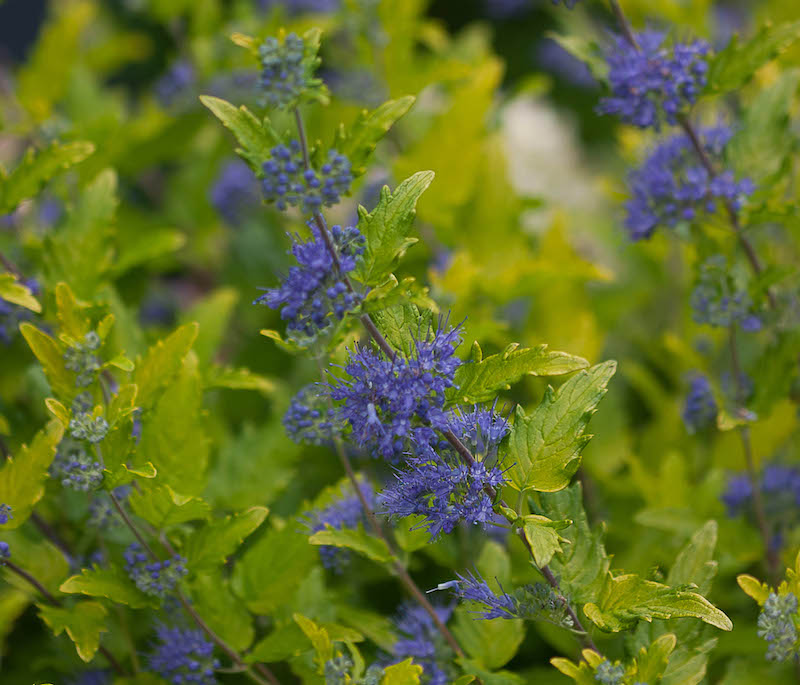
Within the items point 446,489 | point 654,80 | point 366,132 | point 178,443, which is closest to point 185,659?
point 178,443

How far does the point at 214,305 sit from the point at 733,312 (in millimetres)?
837

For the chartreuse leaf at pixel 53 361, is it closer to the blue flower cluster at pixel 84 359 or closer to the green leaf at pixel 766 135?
the blue flower cluster at pixel 84 359

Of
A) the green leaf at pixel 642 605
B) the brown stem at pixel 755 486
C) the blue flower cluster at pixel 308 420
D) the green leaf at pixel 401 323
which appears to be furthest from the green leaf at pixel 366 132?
the brown stem at pixel 755 486

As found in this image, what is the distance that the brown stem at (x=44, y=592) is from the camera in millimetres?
1035

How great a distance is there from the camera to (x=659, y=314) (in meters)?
2.00

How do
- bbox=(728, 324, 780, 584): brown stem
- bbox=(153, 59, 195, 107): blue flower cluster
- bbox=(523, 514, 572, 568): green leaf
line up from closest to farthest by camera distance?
bbox=(523, 514, 572, 568): green leaf
bbox=(728, 324, 780, 584): brown stem
bbox=(153, 59, 195, 107): blue flower cluster

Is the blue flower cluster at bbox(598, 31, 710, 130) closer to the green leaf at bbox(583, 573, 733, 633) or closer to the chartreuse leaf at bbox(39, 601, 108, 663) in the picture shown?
the green leaf at bbox(583, 573, 733, 633)

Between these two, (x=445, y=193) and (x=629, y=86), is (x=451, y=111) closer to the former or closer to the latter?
(x=445, y=193)

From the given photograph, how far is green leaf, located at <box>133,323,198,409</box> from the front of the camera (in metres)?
1.07

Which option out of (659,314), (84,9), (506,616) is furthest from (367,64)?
(506,616)

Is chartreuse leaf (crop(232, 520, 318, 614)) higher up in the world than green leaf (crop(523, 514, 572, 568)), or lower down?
lower down

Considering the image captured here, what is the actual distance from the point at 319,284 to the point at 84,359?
0.39 metres

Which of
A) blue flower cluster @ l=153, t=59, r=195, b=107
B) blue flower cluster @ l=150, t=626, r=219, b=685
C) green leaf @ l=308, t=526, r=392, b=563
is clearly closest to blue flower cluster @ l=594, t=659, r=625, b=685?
green leaf @ l=308, t=526, r=392, b=563

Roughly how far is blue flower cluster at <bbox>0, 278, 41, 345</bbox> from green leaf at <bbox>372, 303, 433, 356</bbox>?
63 centimetres
